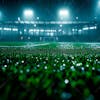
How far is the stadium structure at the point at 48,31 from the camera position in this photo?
33.3m

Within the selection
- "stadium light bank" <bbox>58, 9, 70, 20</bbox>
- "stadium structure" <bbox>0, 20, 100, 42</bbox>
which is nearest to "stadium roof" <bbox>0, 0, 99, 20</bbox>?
"stadium light bank" <bbox>58, 9, 70, 20</bbox>

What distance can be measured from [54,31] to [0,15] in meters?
8.40

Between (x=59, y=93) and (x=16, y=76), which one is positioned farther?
(x=16, y=76)

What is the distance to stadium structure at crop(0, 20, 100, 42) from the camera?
3328cm

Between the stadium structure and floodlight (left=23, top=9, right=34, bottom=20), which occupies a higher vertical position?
floodlight (left=23, top=9, right=34, bottom=20)

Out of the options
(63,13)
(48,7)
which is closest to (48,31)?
(63,13)

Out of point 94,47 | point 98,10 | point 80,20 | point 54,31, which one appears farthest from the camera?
point 54,31

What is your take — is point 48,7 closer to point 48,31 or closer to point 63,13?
point 63,13

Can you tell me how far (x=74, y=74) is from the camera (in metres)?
4.00

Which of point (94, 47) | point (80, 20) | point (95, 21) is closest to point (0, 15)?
point (80, 20)

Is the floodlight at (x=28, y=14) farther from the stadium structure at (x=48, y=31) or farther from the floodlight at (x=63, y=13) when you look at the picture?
the floodlight at (x=63, y=13)

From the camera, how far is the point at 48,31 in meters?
35.0

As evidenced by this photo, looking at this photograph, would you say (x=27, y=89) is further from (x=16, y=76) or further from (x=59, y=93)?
(x=16, y=76)

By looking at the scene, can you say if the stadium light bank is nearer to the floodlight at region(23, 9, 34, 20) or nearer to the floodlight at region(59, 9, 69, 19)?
the floodlight at region(59, 9, 69, 19)
